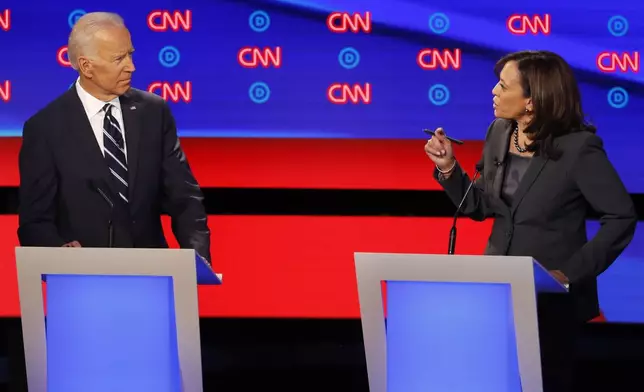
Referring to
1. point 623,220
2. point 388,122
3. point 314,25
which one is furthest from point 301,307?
point 623,220

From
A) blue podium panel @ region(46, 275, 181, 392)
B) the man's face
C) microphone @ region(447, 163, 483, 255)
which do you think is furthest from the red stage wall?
blue podium panel @ region(46, 275, 181, 392)

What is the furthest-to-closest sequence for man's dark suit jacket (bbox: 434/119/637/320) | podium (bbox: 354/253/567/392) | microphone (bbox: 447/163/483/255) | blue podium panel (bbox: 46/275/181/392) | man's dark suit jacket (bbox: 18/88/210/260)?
man's dark suit jacket (bbox: 18/88/210/260)
man's dark suit jacket (bbox: 434/119/637/320)
microphone (bbox: 447/163/483/255)
blue podium panel (bbox: 46/275/181/392)
podium (bbox: 354/253/567/392)

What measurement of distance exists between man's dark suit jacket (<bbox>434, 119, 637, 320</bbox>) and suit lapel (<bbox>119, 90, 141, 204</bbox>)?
1100mm

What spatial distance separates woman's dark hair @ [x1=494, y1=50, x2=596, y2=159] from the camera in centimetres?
308

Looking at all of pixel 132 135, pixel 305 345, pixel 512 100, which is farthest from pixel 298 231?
pixel 512 100

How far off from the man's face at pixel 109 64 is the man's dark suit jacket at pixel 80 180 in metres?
0.08

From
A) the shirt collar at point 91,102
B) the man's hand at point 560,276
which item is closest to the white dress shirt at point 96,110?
the shirt collar at point 91,102

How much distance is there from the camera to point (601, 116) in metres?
4.45

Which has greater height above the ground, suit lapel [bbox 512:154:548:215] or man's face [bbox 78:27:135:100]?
man's face [bbox 78:27:135:100]

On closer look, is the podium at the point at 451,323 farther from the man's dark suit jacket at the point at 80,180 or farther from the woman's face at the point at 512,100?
the man's dark suit jacket at the point at 80,180

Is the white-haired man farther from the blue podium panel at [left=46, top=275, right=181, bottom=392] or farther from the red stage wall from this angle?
the red stage wall

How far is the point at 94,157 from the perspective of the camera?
3107 millimetres

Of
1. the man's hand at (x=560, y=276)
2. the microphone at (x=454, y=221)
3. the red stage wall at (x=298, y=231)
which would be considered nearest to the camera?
the microphone at (x=454, y=221)

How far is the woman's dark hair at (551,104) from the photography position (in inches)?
121
